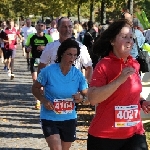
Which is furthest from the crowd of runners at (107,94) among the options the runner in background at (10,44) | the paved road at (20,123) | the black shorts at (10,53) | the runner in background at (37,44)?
the black shorts at (10,53)

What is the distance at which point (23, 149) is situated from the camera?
23.9 ft

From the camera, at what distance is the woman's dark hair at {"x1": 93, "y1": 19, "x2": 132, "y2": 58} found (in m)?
3.91

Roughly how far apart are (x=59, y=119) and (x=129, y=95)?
1.51 m

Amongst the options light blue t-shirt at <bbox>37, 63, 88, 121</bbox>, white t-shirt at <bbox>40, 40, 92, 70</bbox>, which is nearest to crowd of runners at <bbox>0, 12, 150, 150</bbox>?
light blue t-shirt at <bbox>37, 63, 88, 121</bbox>

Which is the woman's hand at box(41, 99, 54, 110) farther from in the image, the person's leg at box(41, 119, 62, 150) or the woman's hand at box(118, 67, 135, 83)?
the woman's hand at box(118, 67, 135, 83)

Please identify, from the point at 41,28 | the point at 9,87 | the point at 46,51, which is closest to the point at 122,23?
the point at 46,51

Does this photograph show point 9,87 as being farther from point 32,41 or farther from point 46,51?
point 46,51

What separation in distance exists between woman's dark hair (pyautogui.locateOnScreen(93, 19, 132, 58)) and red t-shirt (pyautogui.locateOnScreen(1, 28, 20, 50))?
1327cm

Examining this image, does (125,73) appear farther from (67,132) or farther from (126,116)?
(67,132)

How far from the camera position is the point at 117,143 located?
3.98m

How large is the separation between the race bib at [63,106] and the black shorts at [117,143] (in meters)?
1.21

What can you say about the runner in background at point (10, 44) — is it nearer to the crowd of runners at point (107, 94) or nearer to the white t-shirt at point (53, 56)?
the white t-shirt at point (53, 56)

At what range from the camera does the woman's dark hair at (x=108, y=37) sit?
3.91m

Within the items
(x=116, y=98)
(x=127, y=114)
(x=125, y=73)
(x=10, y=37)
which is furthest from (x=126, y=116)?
(x=10, y=37)
